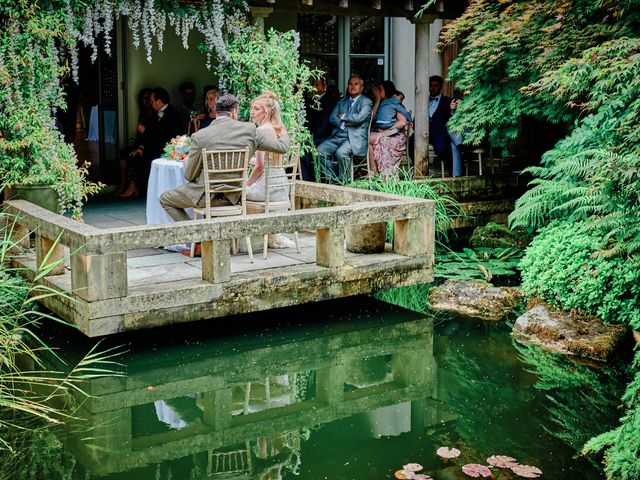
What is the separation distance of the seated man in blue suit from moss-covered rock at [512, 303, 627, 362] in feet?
13.9

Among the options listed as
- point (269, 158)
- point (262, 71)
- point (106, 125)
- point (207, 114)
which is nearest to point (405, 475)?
point (269, 158)

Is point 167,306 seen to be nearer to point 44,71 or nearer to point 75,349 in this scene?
point 75,349

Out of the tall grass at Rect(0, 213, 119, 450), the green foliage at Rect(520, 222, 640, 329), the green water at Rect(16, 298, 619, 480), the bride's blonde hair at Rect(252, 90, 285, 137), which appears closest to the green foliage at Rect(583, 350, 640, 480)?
the green water at Rect(16, 298, 619, 480)

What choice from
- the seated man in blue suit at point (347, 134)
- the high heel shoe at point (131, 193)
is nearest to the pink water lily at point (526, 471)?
the seated man in blue suit at point (347, 134)

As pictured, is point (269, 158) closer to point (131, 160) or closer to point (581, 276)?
point (581, 276)

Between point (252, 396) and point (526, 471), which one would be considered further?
point (252, 396)

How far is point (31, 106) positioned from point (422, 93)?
5.26 m

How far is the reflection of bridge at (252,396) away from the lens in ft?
19.3

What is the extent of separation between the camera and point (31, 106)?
29.4ft

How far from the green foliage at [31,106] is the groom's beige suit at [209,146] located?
1161 millimetres

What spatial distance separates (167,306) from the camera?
7.57 metres

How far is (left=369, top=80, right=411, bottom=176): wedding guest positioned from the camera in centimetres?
1227

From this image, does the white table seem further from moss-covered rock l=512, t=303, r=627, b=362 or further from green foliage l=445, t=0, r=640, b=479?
green foliage l=445, t=0, r=640, b=479

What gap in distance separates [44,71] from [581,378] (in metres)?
5.55
